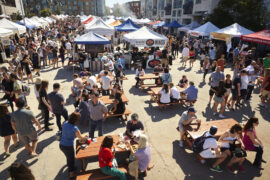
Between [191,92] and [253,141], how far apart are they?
3.15 m

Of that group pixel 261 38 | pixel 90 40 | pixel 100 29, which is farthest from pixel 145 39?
pixel 261 38

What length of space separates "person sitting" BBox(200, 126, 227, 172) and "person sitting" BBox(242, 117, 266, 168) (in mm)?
797

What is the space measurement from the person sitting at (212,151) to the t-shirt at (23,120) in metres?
4.35

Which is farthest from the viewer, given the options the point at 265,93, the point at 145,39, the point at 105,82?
the point at 145,39

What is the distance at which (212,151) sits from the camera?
14.8ft

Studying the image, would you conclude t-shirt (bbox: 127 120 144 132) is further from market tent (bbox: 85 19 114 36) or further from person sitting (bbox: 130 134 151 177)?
market tent (bbox: 85 19 114 36)

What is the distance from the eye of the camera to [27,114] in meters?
4.49

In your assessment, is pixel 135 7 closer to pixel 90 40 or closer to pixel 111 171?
pixel 90 40

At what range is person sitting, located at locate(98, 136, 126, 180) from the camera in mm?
3604

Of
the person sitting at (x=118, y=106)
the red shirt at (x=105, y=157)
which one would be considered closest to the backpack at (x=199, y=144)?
the red shirt at (x=105, y=157)

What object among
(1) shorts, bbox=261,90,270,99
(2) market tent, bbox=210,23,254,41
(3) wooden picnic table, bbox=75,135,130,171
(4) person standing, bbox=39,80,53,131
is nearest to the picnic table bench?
(3) wooden picnic table, bbox=75,135,130,171

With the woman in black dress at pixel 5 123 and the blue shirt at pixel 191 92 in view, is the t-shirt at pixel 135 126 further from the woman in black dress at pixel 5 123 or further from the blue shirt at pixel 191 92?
the blue shirt at pixel 191 92

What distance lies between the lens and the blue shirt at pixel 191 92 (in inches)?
296

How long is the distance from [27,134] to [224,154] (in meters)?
4.97
